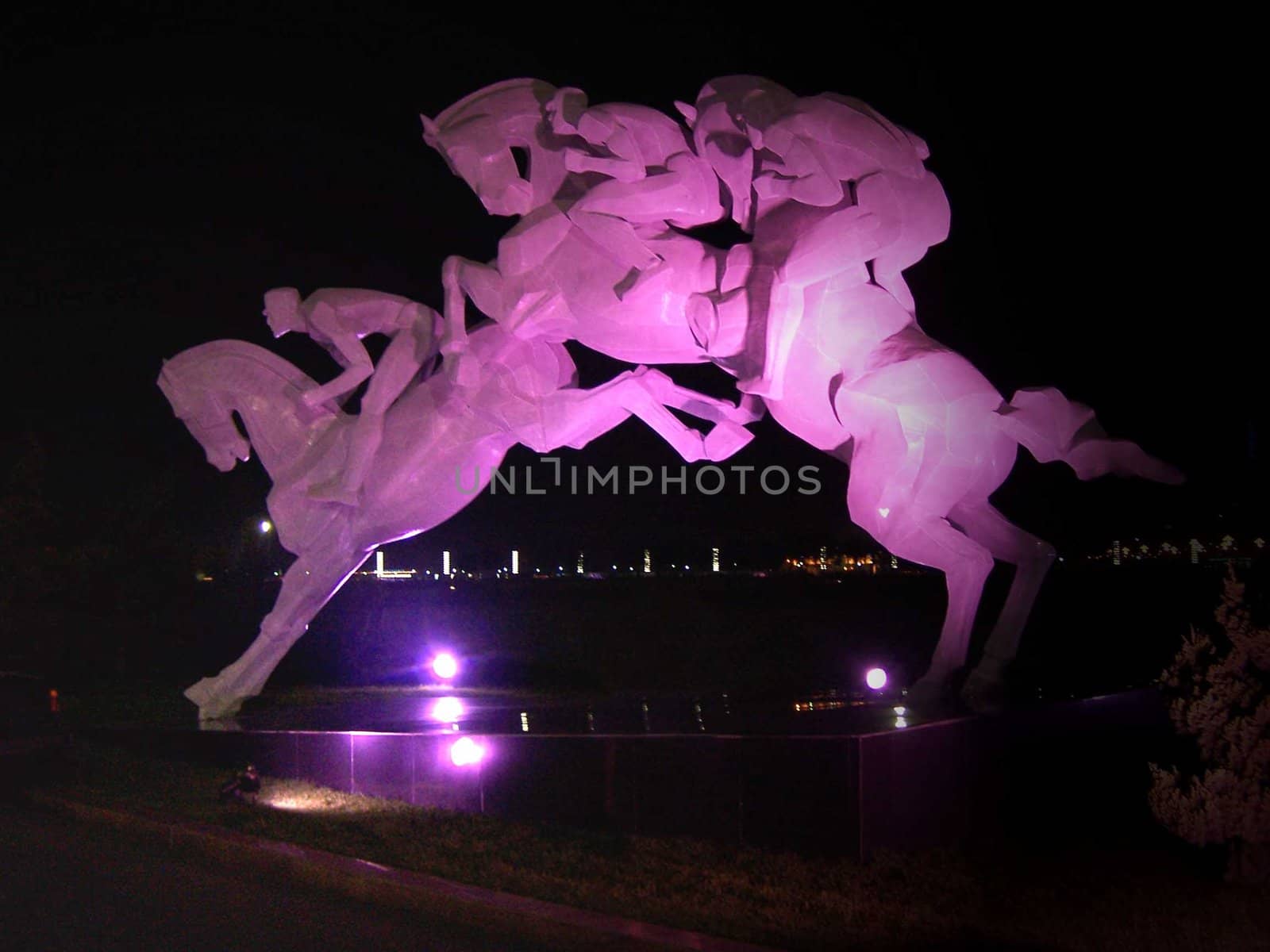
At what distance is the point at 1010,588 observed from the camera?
8.47m

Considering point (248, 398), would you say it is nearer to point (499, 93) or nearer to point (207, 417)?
point (207, 417)

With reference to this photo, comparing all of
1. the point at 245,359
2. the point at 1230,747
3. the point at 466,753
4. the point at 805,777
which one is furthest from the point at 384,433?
the point at 1230,747

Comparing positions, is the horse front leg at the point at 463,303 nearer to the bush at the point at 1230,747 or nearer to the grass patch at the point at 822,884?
the grass patch at the point at 822,884

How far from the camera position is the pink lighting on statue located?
8008mm

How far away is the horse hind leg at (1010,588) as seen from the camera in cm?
841

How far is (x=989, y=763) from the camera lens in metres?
7.60

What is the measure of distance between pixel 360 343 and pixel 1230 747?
22.5 feet

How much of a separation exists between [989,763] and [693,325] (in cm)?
351

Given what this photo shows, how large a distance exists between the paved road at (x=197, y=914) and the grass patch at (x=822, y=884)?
342mm

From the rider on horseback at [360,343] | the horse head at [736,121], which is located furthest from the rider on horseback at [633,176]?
the rider on horseback at [360,343]

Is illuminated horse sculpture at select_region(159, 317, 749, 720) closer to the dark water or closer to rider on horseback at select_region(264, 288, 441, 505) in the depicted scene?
rider on horseback at select_region(264, 288, 441, 505)

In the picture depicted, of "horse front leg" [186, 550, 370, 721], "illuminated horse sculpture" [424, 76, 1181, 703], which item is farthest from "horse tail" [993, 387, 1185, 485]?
"horse front leg" [186, 550, 370, 721]

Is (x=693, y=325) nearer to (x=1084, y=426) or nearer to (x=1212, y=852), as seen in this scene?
(x=1084, y=426)

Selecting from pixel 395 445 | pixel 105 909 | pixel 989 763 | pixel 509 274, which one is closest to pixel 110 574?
pixel 395 445
